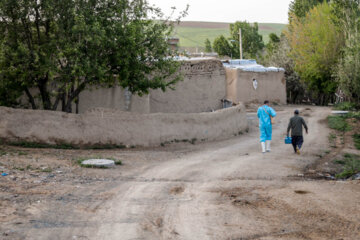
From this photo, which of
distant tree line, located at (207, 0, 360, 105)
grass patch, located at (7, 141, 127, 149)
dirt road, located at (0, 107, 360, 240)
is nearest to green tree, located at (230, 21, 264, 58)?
distant tree line, located at (207, 0, 360, 105)

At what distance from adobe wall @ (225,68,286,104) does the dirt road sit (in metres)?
14.9

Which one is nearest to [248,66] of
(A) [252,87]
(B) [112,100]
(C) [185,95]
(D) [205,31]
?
(A) [252,87]

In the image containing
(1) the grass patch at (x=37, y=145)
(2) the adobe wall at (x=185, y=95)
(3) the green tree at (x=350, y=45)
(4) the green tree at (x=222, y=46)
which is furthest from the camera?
(4) the green tree at (x=222, y=46)

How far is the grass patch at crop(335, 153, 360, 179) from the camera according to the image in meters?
10.6

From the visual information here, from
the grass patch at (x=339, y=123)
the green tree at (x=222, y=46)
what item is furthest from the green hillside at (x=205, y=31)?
the grass patch at (x=339, y=123)

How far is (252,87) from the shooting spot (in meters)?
28.0

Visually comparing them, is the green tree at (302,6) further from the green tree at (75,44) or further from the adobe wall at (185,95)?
the green tree at (75,44)

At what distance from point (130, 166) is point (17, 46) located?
20.3ft

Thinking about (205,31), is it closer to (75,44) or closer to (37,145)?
(75,44)

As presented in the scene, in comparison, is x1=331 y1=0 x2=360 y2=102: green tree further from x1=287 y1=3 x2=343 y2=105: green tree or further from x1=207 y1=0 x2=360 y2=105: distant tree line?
x1=287 y1=3 x2=343 y2=105: green tree

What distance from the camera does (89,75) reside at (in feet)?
47.6

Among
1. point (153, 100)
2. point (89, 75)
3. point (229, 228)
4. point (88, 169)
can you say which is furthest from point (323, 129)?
A: point (229, 228)

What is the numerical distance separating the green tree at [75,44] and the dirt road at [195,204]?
13.9ft

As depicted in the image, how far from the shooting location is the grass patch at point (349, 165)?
10.6 meters
